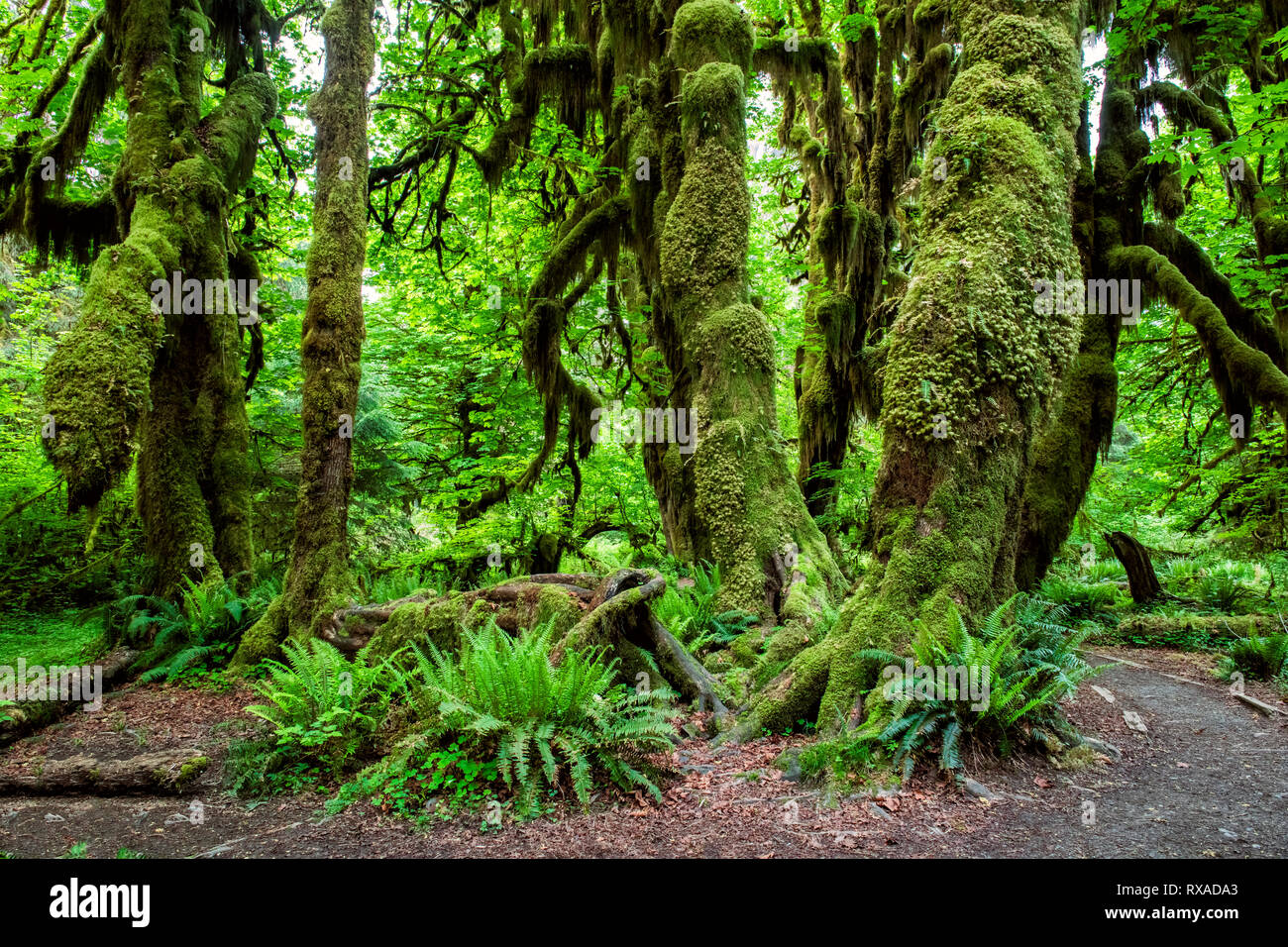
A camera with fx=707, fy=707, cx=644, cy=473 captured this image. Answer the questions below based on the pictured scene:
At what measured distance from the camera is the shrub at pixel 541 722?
13.2ft

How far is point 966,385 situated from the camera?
493 centimetres

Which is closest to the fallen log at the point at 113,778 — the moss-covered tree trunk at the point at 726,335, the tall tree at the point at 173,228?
the tall tree at the point at 173,228

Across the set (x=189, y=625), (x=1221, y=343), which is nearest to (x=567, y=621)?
(x=189, y=625)

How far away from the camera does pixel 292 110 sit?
1255 centimetres

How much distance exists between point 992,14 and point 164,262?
29.1 ft

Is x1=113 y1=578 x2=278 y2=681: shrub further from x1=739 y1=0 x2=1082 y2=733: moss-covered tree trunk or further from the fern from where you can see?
the fern

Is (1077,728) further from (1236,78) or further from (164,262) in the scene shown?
(1236,78)

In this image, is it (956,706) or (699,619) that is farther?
(699,619)

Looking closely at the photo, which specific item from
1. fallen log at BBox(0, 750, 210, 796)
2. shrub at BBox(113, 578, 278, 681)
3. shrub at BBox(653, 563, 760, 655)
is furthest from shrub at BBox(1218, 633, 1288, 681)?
shrub at BBox(113, 578, 278, 681)

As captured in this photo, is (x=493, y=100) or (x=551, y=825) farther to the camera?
(x=493, y=100)

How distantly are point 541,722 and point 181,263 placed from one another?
318 inches

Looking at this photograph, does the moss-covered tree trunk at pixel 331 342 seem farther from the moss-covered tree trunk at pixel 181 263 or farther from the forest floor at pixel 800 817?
the forest floor at pixel 800 817

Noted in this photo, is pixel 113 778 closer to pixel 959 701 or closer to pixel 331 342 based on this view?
pixel 331 342
